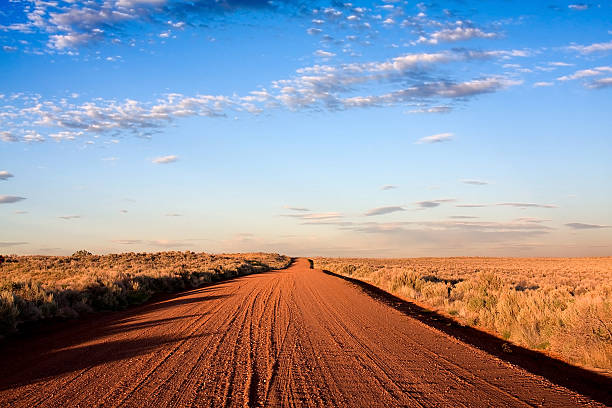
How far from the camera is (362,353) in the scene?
807 centimetres

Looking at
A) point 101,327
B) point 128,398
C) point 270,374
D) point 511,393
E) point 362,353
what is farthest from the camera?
point 101,327

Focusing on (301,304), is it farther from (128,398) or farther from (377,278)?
(377,278)

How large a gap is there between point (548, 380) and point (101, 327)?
10270 mm

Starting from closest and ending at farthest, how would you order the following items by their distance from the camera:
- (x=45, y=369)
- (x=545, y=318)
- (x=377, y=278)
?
(x=45, y=369), (x=545, y=318), (x=377, y=278)

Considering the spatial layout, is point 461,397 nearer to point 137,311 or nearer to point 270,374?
point 270,374

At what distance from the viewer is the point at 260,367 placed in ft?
23.1

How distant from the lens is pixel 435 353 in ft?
27.2

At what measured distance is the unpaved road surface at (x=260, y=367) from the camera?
5648 mm

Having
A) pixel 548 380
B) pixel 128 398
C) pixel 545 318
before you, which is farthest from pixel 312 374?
A: pixel 545 318

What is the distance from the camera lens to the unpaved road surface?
18.5ft

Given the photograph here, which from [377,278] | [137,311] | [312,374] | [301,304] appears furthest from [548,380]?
[377,278]

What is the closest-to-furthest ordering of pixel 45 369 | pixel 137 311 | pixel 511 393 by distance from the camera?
1. pixel 511 393
2. pixel 45 369
3. pixel 137 311

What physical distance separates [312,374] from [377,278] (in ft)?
74.9

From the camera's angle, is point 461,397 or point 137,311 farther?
point 137,311
